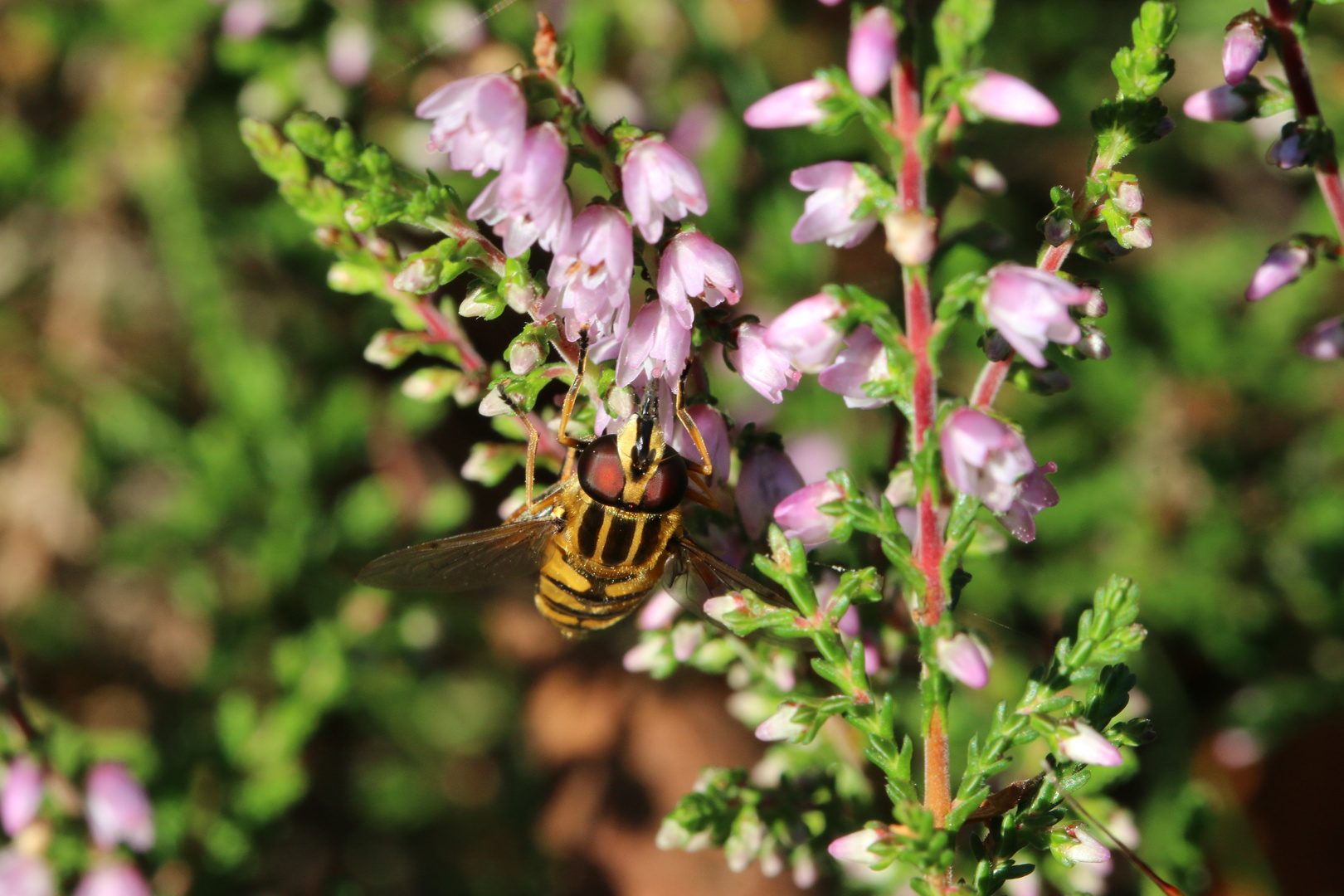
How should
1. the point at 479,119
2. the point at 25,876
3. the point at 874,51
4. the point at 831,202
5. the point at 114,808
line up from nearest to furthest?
the point at 874,51 < the point at 479,119 < the point at 831,202 < the point at 25,876 < the point at 114,808

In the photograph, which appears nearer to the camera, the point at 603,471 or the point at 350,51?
the point at 603,471

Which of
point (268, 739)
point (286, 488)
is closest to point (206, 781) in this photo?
point (268, 739)

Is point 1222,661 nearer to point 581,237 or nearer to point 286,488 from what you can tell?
point 581,237

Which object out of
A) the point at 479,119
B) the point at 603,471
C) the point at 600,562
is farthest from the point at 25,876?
the point at 479,119

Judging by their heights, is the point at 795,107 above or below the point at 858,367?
above

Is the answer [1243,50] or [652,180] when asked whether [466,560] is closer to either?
[652,180]

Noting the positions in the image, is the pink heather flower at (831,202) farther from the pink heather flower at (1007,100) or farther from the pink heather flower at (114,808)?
the pink heather flower at (114,808)
